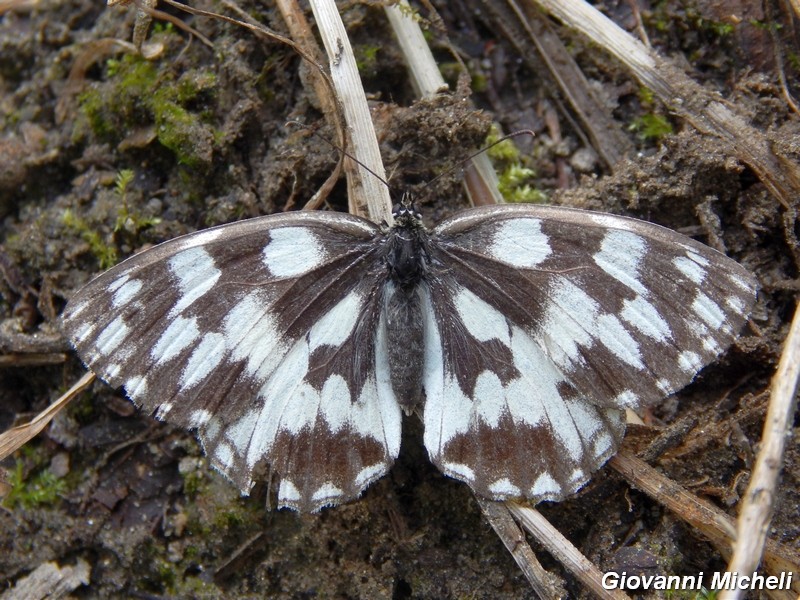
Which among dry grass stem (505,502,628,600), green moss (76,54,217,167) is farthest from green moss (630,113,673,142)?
green moss (76,54,217,167)

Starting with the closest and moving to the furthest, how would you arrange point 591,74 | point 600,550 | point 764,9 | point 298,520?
1. point 600,550
2. point 298,520
3. point 764,9
4. point 591,74

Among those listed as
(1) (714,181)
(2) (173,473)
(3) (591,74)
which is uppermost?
(3) (591,74)

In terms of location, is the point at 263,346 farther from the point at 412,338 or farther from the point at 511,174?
the point at 511,174

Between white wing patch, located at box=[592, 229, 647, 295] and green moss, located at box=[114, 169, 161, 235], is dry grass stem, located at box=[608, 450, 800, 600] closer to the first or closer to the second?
white wing patch, located at box=[592, 229, 647, 295]

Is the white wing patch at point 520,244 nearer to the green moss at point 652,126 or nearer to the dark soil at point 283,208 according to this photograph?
the dark soil at point 283,208

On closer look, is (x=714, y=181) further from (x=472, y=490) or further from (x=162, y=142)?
(x=162, y=142)

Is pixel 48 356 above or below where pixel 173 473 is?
above

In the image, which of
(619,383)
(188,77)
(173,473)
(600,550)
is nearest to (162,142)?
(188,77)
